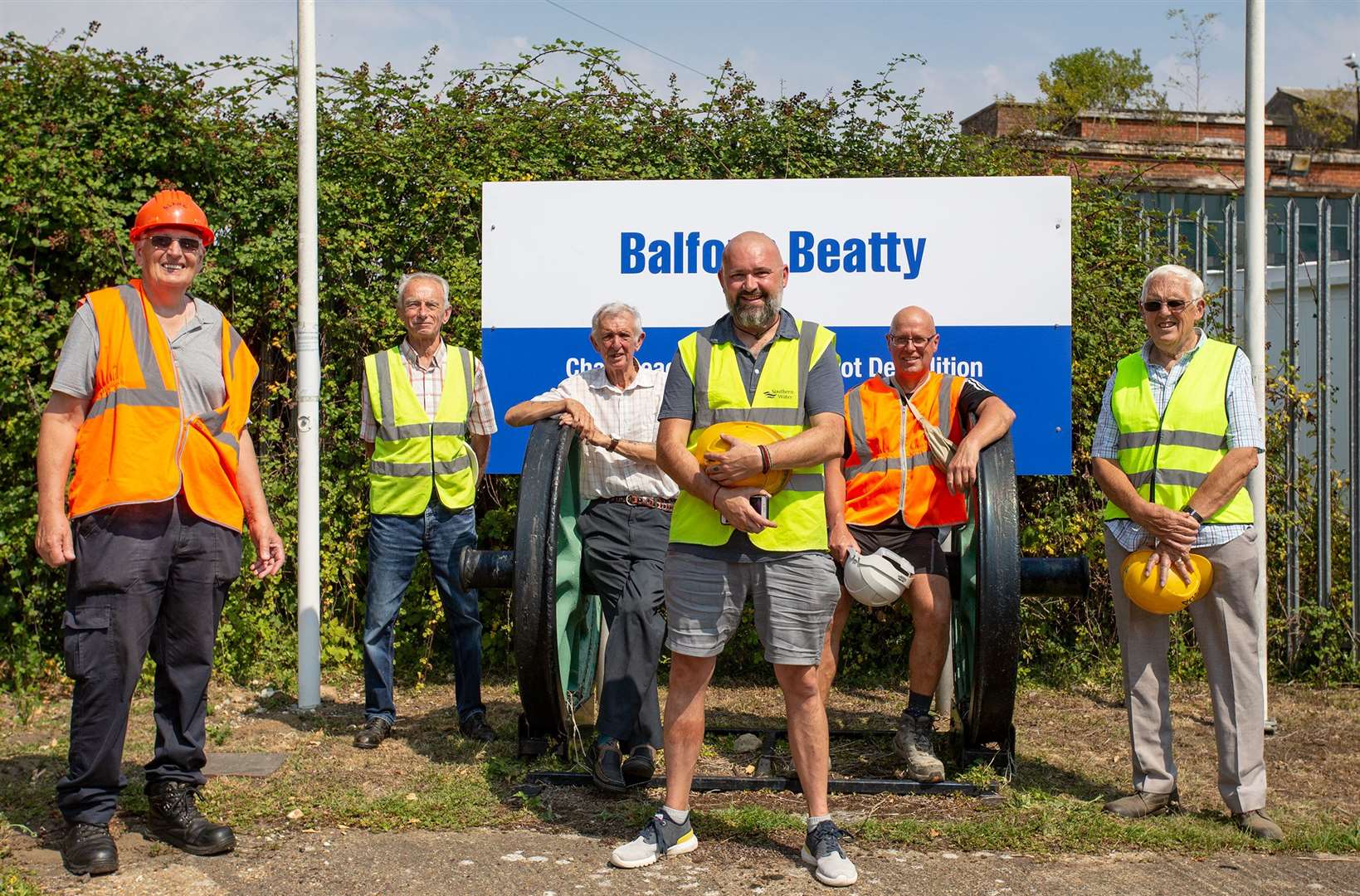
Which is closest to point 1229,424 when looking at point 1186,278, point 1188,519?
Answer: point 1188,519

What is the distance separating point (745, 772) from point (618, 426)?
146 cm

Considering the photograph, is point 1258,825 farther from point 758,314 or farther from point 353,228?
point 353,228

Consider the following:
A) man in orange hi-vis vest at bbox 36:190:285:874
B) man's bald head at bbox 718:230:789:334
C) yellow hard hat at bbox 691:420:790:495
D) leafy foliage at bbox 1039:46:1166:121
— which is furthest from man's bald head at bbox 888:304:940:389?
leafy foliage at bbox 1039:46:1166:121

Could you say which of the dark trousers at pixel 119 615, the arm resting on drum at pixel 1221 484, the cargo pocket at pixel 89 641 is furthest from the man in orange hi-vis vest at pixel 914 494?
the cargo pocket at pixel 89 641

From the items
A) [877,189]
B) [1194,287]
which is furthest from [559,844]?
[877,189]

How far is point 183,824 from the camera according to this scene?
418 centimetres

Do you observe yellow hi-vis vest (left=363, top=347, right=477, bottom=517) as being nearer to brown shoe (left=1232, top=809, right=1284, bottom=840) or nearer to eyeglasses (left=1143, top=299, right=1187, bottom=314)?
eyeglasses (left=1143, top=299, right=1187, bottom=314)

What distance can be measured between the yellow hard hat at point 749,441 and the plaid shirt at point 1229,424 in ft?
4.71

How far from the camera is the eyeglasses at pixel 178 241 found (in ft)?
13.6

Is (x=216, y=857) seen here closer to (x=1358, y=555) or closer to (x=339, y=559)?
(x=339, y=559)

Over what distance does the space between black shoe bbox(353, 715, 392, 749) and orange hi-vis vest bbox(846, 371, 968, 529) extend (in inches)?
86.9

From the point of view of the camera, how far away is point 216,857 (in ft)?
13.4

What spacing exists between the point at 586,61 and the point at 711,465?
4.00 metres

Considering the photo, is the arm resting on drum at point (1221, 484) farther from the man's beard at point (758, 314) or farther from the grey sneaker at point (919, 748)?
the man's beard at point (758, 314)
